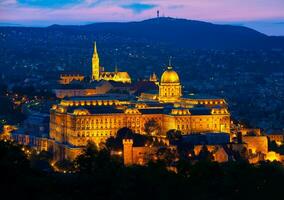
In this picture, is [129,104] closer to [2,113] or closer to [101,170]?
[2,113]

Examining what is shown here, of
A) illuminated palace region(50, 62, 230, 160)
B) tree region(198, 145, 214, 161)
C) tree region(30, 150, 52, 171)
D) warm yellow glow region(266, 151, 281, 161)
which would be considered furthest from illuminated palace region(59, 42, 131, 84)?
tree region(198, 145, 214, 161)

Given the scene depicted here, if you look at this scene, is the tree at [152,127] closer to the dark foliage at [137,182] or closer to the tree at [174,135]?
the tree at [174,135]

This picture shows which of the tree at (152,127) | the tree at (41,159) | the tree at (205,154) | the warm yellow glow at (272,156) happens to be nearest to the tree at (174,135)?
the tree at (152,127)

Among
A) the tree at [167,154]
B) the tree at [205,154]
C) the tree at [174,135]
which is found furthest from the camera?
the tree at [174,135]

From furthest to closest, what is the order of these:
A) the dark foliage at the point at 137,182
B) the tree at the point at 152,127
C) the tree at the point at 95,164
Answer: the tree at the point at 152,127 → the tree at the point at 95,164 → the dark foliage at the point at 137,182

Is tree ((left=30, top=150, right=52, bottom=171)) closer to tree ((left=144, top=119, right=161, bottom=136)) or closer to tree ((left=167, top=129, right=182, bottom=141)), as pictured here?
tree ((left=144, top=119, right=161, bottom=136))
